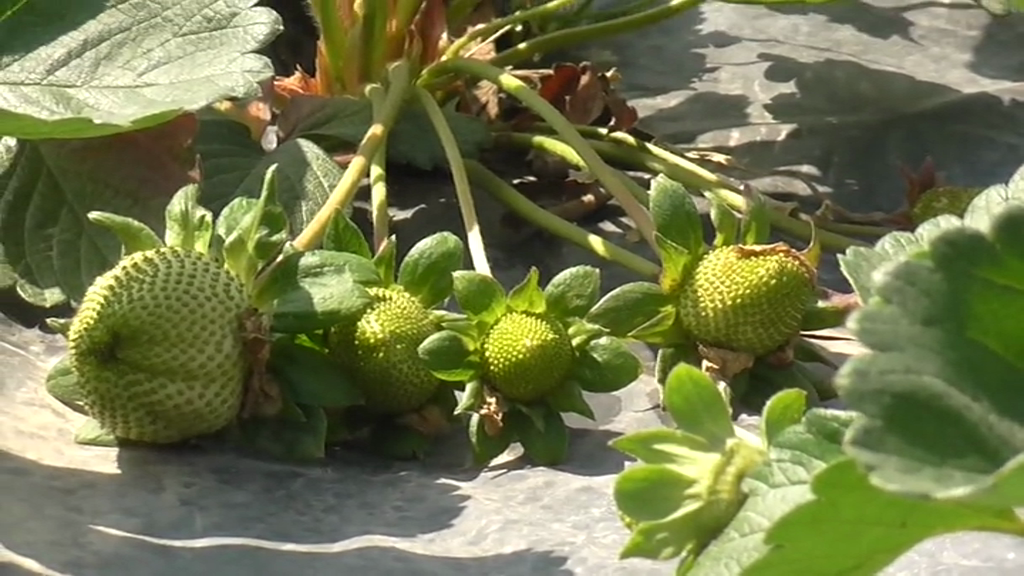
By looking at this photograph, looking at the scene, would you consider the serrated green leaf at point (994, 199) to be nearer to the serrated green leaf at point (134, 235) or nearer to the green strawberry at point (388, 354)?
the green strawberry at point (388, 354)

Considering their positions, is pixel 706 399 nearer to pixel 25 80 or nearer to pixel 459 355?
pixel 459 355

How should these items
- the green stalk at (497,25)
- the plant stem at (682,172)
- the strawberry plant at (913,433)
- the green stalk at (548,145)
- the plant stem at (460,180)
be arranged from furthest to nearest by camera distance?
the green stalk at (497,25)
the green stalk at (548,145)
the plant stem at (682,172)
the plant stem at (460,180)
the strawberry plant at (913,433)

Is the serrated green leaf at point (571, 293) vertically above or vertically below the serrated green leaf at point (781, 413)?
below

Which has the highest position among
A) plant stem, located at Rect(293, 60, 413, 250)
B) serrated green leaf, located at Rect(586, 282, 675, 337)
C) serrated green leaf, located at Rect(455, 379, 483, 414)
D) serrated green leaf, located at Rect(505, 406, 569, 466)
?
plant stem, located at Rect(293, 60, 413, 250)

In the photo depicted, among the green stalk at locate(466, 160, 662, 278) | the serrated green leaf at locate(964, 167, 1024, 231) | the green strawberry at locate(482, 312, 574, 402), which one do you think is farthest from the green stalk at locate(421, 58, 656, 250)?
the serrated green leaf at locate(964, 167, 1024, 231)

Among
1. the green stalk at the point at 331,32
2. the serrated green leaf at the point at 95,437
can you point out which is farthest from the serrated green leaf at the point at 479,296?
the green stalk at the point at 331,32

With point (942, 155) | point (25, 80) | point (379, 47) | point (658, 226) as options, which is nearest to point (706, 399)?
point (658, 226)

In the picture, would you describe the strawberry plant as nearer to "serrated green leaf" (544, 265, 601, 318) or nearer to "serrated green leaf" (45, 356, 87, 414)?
"serrated green leaf" (544, 265, 601, 318)
